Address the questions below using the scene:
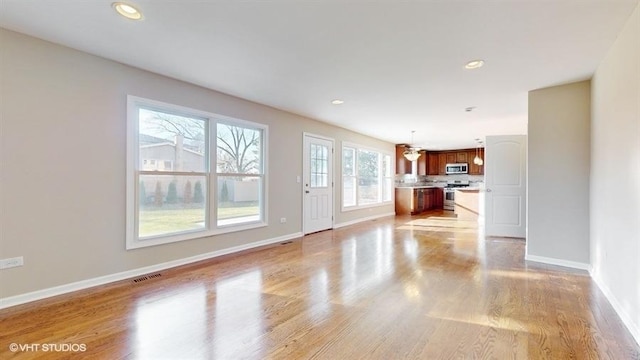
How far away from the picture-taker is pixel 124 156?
3.28m

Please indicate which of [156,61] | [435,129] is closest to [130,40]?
[156,61]

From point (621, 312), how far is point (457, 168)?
30.4ft

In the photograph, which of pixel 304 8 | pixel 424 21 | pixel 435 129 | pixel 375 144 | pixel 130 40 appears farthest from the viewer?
pixel 375 144

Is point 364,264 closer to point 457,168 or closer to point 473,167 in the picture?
point 457,168

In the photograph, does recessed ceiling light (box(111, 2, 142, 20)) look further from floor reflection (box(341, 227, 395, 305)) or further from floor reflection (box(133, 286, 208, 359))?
floor reflection (box(341, 227, 395, 305))

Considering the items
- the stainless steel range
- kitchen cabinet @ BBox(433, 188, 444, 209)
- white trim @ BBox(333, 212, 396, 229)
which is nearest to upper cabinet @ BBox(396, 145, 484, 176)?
the stainless steel range

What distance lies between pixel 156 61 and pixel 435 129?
234 inches

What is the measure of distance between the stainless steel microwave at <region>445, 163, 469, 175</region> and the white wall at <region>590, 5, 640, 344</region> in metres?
7.94

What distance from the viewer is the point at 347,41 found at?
269 cm

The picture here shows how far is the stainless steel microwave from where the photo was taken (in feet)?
36.0

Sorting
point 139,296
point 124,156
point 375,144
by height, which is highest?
Result: point 375,144

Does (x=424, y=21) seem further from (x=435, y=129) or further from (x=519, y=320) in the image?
(x=435, y=129)

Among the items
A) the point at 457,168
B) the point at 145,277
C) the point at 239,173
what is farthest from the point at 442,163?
the point at 145,277

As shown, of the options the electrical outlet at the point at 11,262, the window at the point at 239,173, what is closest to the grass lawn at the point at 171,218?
the window at the point at 239,173
